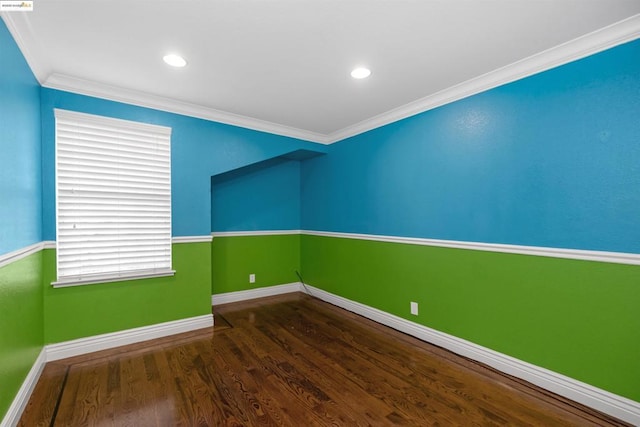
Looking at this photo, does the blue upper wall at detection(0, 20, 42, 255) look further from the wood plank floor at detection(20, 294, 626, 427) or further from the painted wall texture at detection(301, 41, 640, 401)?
the painted wall texture at detection(301, 41, 640, 401)

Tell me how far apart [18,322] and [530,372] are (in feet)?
12.0

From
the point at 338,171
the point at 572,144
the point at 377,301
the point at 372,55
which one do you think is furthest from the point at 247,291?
the point at 572,144

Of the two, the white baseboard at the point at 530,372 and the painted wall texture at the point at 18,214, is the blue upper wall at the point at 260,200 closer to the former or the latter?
the painted wall texture at the point at 18,214

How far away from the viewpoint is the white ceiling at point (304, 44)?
5.52ft

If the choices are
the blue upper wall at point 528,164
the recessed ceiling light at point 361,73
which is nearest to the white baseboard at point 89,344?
the blue upper wall at point 528,164

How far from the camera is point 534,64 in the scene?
2.17 meters

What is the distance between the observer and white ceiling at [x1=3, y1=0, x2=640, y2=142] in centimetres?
168

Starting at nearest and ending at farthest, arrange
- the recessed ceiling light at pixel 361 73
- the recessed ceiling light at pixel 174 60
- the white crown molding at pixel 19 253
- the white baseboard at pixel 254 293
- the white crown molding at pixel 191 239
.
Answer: the white crown molding at pixel 19 253
the recessed ceiling light at pixel 174 60
the recessed ceiling light at pixel 361 73
the white crown molding at pixel 191 239
the white baseboard at pixel 254 293

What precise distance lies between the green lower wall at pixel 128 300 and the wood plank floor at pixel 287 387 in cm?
25

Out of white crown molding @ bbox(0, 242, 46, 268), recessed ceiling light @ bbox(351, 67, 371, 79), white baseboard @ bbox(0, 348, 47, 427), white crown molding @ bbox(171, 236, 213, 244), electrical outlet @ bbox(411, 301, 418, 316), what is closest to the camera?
white crown molding @ bbox(0, 242, 46, 268)

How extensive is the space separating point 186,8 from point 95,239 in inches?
88.3

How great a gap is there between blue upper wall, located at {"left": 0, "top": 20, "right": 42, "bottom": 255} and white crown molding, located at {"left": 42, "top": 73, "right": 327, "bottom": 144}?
209mm

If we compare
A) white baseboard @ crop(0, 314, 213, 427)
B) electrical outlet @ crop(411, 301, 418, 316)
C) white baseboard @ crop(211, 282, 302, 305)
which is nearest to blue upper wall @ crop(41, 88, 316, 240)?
white baseboard @ crop(0, 314, 213, 427)

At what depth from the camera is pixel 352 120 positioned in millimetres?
3625
